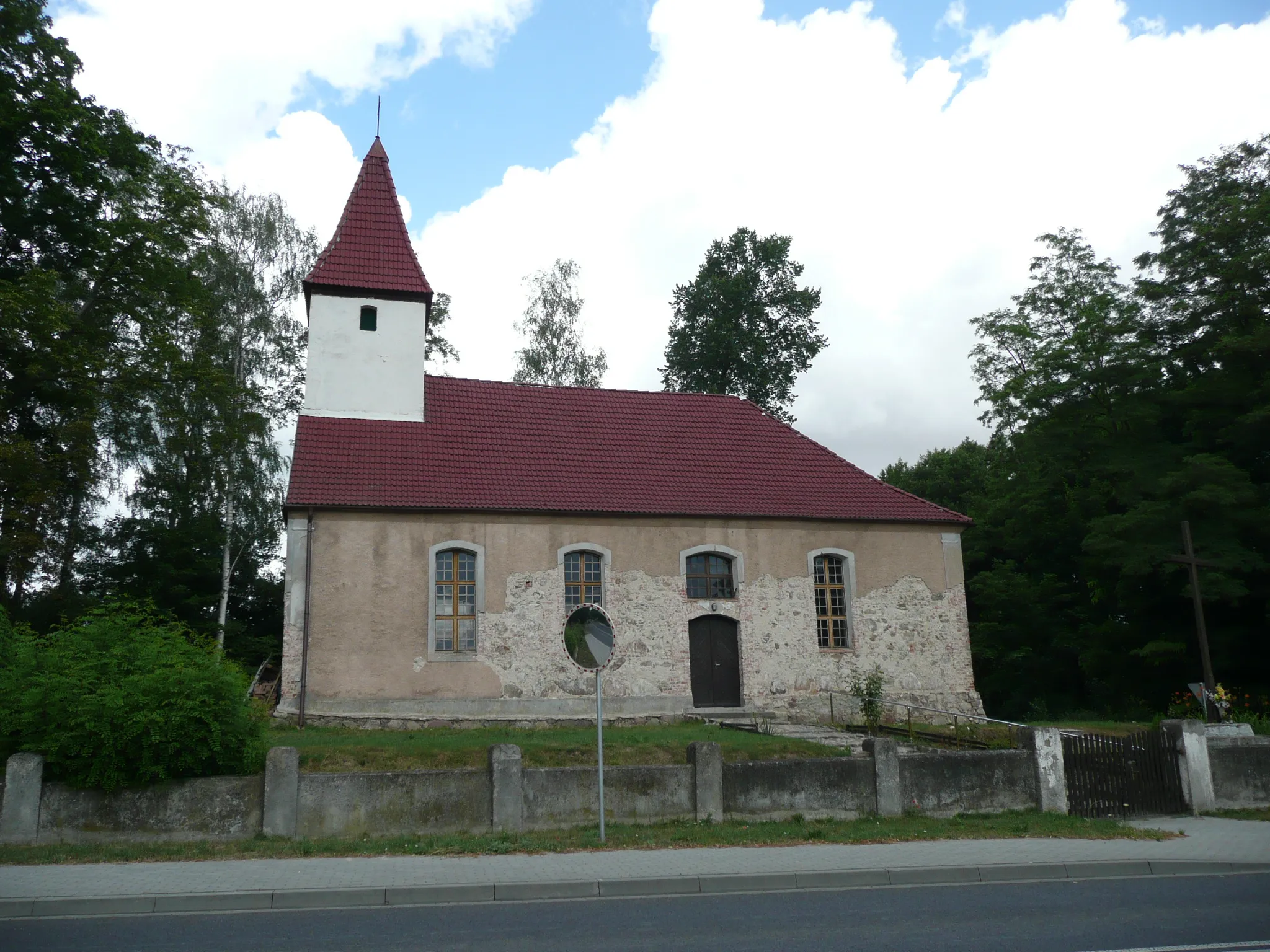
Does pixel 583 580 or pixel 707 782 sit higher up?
pixel 583 580

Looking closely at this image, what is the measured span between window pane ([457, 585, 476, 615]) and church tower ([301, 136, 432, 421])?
15.0 feet

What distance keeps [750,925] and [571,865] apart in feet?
8.61

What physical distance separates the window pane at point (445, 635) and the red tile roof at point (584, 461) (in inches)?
96.9

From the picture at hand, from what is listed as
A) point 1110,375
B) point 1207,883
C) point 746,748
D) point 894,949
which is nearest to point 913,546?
point 1110,375

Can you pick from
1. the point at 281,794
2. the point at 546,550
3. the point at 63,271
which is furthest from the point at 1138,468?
the point at 63,271

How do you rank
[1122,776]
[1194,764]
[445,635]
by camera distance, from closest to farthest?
[1122,776] → [1194,764] → [445,635]

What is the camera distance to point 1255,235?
23906 millimetres

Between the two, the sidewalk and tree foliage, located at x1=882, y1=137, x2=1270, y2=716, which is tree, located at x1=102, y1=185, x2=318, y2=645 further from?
tree foliage, located at x1=882, y1=137, x2=1270, y2=716

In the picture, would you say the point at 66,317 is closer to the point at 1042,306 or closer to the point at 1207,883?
the point at 1207,883

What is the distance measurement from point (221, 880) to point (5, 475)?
1380cm

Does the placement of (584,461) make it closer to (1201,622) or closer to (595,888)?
(1201,622)

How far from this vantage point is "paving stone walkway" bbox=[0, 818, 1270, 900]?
28.0ft

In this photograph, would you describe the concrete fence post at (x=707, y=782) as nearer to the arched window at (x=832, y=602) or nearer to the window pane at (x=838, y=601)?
the arched window at (x=832, y=602)

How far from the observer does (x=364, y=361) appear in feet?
72.9
